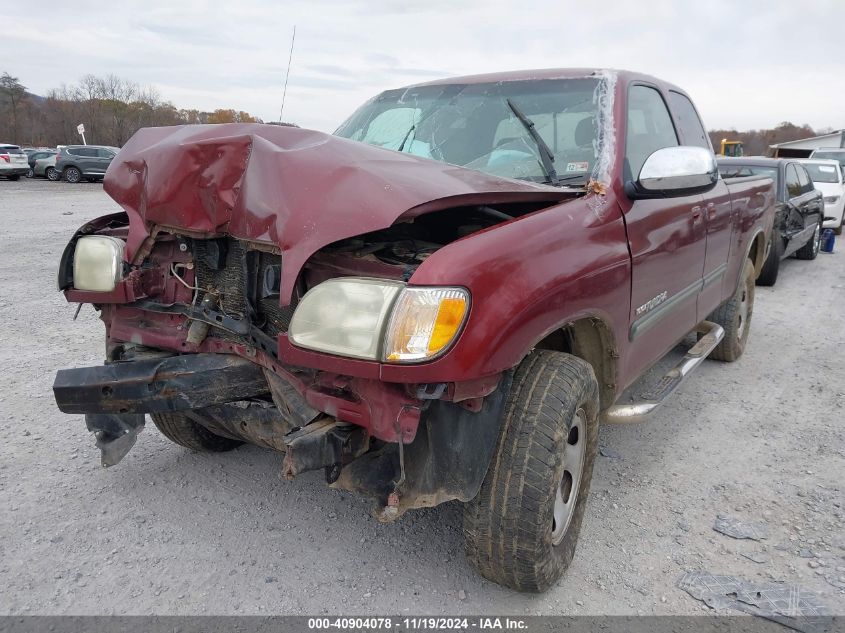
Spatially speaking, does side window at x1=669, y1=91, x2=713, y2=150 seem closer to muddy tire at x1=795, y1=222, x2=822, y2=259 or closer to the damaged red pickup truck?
the damaged red pickup truck

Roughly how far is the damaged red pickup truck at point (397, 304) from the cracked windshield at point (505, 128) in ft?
0.07

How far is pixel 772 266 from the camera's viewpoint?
842 centimetres

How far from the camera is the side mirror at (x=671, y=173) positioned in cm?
280

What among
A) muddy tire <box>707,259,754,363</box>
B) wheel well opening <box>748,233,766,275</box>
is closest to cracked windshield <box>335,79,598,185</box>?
muddy tire <box>707,259,754,363</box>

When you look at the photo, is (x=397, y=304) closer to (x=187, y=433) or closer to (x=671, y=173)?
(x=671, y=173)

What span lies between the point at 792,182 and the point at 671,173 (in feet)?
26.0

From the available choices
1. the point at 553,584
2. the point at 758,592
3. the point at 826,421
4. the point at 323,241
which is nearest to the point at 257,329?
the point at 323,241

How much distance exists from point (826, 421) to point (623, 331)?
2193 millimetres

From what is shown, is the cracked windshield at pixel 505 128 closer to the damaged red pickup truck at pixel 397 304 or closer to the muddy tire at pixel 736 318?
the damaged red pickup truck at pixel 397 304

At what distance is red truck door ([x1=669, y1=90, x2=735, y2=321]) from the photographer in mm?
3885

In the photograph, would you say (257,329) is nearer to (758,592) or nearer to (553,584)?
(553,584)

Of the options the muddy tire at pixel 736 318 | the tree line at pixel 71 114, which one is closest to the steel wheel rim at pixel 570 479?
the muddy tire at pixel 736 318

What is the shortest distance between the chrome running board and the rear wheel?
27.5 metres

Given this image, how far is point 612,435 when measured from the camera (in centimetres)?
390
